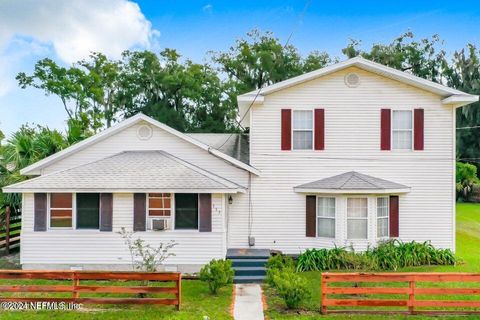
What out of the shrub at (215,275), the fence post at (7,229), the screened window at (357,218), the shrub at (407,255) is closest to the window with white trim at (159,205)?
the shrub at (215,275)

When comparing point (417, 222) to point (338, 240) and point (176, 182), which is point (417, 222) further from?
point (176, 182)

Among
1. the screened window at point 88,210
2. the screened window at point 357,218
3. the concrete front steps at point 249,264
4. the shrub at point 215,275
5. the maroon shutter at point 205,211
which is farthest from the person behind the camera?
the screened window at point 357,218

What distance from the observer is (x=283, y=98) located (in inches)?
574

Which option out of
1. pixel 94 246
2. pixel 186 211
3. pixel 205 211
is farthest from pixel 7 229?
pixel 205 211

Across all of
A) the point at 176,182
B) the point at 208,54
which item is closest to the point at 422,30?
the point at 208,54

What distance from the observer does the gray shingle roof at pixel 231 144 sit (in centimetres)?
1616

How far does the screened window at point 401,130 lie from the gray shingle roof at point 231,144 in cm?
555

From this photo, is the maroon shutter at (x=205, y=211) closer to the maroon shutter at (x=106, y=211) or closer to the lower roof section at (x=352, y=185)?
the maroon shutter at (x=106, y=211)

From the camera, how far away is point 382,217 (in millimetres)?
14227

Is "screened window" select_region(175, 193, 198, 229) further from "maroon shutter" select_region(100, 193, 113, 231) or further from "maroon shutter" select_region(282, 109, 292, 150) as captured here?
"maroon shutter" select_region(282, 109, 292, 150)

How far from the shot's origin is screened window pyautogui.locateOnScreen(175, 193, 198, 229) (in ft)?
42.4

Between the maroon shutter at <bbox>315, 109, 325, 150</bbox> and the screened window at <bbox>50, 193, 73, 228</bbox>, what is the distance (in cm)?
876

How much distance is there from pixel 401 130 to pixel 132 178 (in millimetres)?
9733

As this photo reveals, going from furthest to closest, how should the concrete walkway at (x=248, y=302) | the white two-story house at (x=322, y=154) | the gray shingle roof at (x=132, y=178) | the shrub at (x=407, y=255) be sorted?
1. the white two-story house at (x=322, y=154)
2. the shrub at (x=407, y=255)
3. the gray shingle roof at (x=132, y=178)
4. the concrete walkway at (x=248, y=302)
